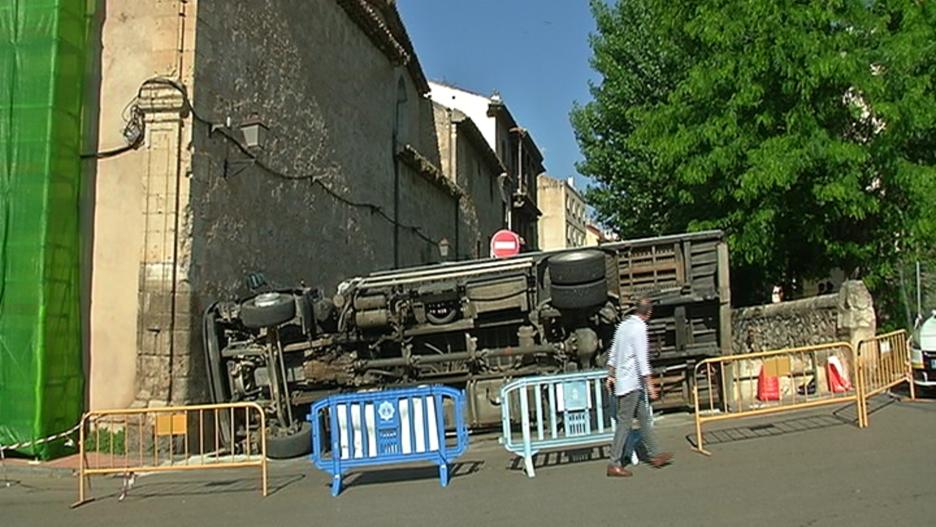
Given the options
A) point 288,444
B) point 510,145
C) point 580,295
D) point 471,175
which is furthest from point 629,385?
point 510,145

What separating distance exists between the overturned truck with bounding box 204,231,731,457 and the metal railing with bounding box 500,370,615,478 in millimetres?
2082

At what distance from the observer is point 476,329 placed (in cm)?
1120

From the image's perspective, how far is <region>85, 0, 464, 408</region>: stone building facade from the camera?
10.6 m

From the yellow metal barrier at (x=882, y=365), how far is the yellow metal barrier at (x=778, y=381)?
22cm

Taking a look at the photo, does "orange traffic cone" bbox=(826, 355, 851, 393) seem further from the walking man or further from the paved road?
the walking man

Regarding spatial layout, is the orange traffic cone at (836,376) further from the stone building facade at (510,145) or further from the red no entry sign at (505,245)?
the stone building facade at (510,145)

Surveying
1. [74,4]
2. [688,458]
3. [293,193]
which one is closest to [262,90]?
[293,193]

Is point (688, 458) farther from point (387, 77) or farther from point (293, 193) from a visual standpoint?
point (387, 77)

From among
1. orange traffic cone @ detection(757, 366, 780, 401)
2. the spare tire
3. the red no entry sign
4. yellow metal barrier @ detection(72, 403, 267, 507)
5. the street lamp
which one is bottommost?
yellow metal barrier @ detection(72, 403, 267, 507)

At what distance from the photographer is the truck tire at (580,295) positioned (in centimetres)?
1055

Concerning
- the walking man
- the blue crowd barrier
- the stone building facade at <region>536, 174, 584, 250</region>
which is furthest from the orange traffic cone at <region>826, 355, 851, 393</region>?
the stone building facade at <region>536, 174, 584, 250</region>

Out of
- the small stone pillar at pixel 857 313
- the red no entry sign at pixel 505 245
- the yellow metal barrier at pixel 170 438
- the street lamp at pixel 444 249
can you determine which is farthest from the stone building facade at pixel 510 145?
the yellow metal barrier at pixel 170 438

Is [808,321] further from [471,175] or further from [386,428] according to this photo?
[471,175]

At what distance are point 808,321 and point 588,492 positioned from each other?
9124 mm
